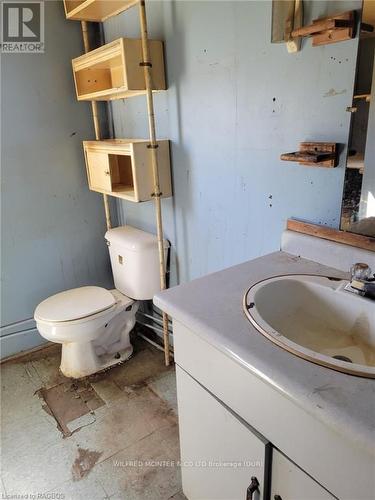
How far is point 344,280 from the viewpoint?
3.24 ft

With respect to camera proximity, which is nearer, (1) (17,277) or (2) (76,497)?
(2) (76,497)

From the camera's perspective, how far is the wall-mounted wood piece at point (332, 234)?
1008 millimetres

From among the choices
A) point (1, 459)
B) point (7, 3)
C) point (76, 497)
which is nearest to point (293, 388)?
point (76, 497)

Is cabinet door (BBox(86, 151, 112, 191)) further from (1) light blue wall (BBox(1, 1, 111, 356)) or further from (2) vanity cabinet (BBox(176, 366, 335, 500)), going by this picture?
(2) vanity cabinet (BBox(176, 366, 335, 500))

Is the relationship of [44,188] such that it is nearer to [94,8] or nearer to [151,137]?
[151,137]

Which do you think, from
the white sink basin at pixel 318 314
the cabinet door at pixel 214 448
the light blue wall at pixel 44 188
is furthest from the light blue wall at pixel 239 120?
the cabinet door at pixel 214 448

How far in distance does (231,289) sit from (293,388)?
38 cm

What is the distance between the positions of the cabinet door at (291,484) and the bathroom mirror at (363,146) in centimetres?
64

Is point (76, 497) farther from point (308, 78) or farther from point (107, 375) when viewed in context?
point (308, 78)

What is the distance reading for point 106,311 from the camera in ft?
6.06

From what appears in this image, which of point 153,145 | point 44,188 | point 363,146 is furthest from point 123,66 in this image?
point 363,146

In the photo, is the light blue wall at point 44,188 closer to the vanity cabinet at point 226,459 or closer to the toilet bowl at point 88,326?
the toilet bowl at point 88,326

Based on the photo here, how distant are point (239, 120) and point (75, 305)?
1.22 meters

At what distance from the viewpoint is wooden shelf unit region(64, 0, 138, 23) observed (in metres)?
1.63
